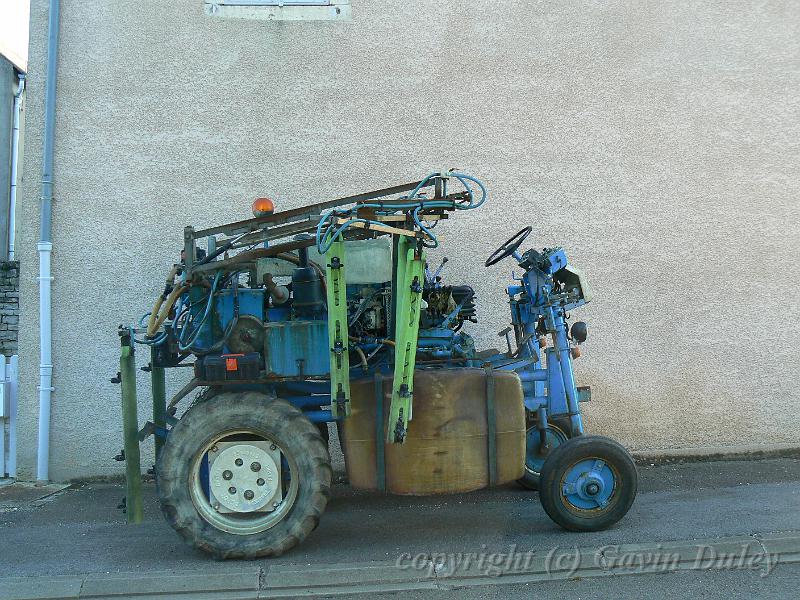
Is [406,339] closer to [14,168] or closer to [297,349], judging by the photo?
[297,349]

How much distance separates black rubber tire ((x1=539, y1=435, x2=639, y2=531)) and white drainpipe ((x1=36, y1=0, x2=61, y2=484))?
4.77 meters

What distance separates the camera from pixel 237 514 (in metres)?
5.20

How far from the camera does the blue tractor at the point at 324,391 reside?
5113 millimetres

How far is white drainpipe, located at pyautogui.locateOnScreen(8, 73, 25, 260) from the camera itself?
31.3ft

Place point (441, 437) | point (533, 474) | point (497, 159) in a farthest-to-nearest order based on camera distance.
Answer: point (497, 159) < point (533, 474) < point (441, 437)

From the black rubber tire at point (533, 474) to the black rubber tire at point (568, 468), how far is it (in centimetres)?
56

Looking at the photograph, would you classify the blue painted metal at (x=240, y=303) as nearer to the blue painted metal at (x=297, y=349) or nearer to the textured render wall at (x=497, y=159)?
the blue painted metal at (x=297, y=349)

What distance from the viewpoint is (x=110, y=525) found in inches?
245

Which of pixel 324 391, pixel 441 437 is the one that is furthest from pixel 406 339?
pixel 324 391

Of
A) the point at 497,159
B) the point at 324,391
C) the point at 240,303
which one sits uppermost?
the point at 497,159

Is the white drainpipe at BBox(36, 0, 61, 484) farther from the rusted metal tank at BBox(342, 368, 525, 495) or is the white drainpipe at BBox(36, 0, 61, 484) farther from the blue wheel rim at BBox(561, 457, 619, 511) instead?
the blue wheel rim at BBox(561, 457, 619, 511)

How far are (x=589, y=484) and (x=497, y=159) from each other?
12.0 ft

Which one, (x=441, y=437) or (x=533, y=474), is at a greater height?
(x=441, y=437)

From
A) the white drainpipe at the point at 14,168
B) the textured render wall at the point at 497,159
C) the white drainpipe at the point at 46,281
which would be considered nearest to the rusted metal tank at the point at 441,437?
the textured render wall at the point at 497,159
